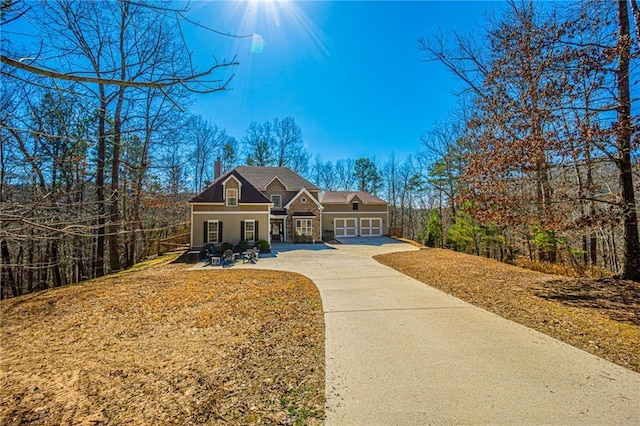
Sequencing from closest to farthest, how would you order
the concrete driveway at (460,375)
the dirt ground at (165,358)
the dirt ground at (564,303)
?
the concrete driveway at (460,375) → the dirt ground at (165,358) → the dirt ground at (564,303)

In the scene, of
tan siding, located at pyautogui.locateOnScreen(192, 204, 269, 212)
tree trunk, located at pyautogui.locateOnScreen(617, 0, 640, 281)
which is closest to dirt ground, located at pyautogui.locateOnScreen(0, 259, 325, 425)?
tree trunk, located at pyautogui.locateOnScreen(617, 0, 640, 281)

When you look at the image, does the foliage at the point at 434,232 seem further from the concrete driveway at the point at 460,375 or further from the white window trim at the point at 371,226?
the concrete driveway at the point at 460,375

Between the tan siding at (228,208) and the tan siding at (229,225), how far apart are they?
13.1 inches

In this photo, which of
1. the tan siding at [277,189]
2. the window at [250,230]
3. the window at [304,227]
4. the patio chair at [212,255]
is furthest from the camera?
the tan siding at [277,189]

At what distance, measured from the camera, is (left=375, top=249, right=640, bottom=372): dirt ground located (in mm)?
4398

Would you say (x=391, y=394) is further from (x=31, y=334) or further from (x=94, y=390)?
(x=31, y=334)

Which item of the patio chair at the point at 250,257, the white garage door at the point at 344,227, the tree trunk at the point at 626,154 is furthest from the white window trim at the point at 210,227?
the tree trunk at the point at 626,154

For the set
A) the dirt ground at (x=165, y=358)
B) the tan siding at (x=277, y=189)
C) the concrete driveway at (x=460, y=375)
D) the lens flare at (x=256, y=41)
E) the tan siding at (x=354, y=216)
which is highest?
the tan siding at (x=277, y=189)

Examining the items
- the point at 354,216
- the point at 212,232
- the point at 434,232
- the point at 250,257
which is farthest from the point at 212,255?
the point at 434,232

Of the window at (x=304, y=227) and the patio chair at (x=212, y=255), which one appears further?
the window at (x=304, y=227)

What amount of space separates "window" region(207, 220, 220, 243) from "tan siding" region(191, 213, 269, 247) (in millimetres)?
324

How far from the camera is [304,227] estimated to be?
23.8m

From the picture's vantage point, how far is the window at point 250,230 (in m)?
19.4

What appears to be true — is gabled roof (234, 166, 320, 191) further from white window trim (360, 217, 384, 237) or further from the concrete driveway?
the concrete driveway
